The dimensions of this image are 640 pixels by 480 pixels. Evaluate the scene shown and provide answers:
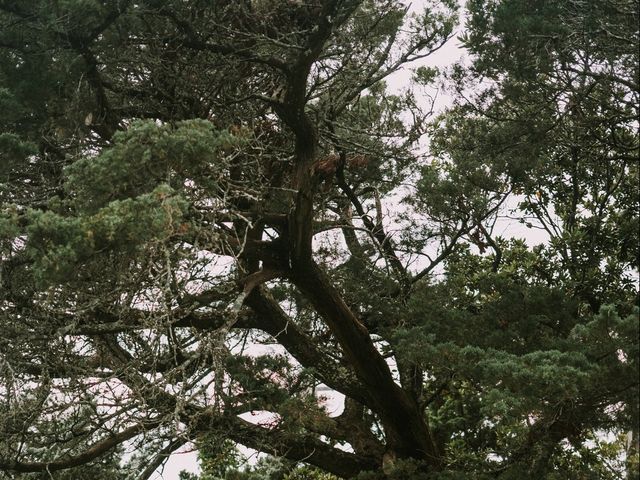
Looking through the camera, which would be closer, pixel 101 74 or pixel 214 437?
pixel 101 74

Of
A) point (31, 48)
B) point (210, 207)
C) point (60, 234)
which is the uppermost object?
point (31, 48)

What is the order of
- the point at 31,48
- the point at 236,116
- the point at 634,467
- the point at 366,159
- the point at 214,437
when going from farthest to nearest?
the point at 366,159 < the point at 214,437 < the point at 236,116 < the point at 634,467 < the point at 31,48

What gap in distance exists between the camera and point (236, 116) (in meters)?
5.31

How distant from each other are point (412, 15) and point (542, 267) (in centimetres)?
220

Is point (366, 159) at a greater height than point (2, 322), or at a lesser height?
greater

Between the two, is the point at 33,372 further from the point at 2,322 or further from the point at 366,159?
the point at 366,159

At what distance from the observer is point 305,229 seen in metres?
5.03

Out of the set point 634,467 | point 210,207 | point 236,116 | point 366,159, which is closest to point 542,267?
point 366,159

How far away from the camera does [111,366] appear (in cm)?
594

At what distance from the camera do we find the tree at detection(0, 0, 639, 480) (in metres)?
3.92

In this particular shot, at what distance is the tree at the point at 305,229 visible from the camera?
3924mm

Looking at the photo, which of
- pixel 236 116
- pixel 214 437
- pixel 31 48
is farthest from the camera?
pixel 214 437

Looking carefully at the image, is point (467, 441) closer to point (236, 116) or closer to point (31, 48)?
point (236, 116)

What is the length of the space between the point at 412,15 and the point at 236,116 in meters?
1.48
